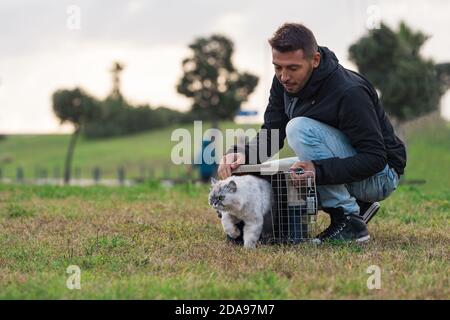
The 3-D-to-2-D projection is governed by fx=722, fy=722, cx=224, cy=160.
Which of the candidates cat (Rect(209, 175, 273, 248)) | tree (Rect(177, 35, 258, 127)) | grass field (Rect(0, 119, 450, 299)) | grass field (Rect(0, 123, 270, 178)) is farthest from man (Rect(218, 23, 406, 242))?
grass field (Rect(0, 123, 270, 178))

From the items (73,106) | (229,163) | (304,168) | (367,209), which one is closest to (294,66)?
(304,168)

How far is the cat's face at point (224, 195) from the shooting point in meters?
5.41

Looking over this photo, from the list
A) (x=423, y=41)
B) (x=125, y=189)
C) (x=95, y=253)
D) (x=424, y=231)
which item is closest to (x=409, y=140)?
(x=423, y=41)

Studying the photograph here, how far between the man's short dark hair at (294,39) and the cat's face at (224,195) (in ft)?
3.54

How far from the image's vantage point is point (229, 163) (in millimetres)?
5715

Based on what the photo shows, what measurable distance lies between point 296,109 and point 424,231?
5.75 feet

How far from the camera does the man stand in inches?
206

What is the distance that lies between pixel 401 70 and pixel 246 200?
18450 millimetres

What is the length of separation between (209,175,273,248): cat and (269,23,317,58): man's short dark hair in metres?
1.05

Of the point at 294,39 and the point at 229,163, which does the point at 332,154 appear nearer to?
the point at 229,163

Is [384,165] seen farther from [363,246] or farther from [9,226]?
[9,226]

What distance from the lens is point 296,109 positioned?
5.64m
